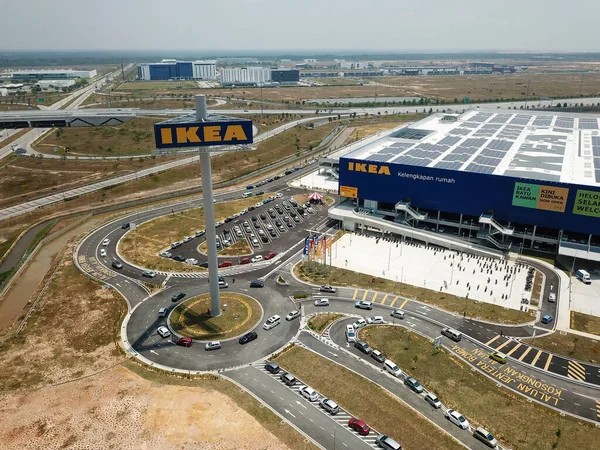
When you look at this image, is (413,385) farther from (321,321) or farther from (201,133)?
(201,133)

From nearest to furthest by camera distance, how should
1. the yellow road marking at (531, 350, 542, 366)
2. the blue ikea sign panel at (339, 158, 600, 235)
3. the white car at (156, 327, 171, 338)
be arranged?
the yellow road marking at (531, 350, 542, 366) < the white car at (156, 327, 171, 338) < the blue ikea sign panel at (339, 158, 600, 235)

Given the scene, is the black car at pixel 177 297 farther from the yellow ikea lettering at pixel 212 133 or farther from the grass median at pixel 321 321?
the yellow ikea lettering at pixel 212 133

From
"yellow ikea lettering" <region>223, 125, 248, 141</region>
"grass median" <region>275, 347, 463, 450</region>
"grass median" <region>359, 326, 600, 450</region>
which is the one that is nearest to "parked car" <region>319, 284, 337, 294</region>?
"grass median" <region>359, 326, 600, 450</region>

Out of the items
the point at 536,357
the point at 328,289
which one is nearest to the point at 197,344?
Result: the point at 328,289

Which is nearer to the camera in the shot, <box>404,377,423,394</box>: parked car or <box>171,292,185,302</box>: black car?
<box>404,377,423,394</box>: parked car

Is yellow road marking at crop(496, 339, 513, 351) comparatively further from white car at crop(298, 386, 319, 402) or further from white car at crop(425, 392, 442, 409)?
white car at crop(298, 386, 319, 402)

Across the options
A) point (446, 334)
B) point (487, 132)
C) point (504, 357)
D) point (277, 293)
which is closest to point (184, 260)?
point (277, 293)

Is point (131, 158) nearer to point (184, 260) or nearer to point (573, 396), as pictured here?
point (184, 260)
